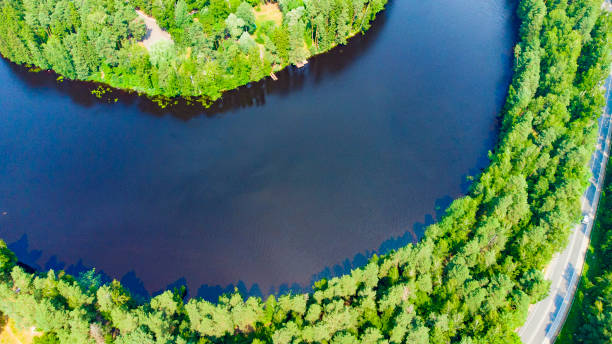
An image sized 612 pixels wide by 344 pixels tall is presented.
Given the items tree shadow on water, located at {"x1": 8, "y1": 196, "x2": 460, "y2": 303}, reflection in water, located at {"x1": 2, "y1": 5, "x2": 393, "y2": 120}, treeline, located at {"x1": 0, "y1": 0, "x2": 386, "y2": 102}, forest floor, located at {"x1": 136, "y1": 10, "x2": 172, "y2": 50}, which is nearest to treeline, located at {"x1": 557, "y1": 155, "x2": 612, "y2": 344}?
tree shadow on water, located at {"x1": 8, "y1": 196, "x2": 460, "y2": 303}

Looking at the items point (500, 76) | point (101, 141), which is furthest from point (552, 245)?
point (101, 141)

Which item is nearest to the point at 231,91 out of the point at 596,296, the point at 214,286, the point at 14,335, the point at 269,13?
the point at 269,13

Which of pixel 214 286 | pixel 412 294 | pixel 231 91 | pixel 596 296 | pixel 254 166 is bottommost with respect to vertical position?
pixel 214 286

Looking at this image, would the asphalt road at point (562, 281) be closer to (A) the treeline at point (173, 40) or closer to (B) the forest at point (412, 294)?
(B) the forest at point (412, 294)

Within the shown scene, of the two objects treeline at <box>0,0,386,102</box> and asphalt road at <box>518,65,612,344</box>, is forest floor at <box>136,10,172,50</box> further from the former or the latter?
asphalt road at <box>518,65,612,344</box>

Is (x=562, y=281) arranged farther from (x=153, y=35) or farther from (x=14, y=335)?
(x=153, y=35)
